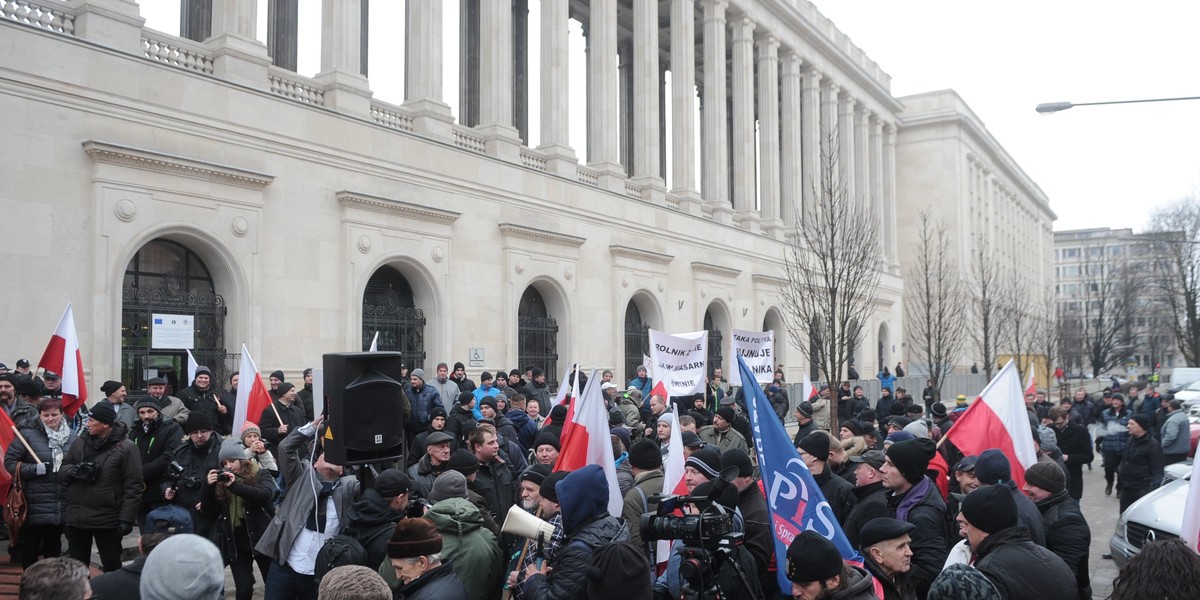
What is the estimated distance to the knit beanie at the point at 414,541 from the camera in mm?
4590

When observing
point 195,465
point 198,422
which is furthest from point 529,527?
point 195,465

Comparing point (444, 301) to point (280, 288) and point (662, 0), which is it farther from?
point (662, 0)

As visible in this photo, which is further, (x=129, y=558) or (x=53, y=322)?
(x=53, y=322)

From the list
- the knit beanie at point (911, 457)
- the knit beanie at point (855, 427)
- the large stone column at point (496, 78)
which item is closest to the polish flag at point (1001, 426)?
the knit beanie at point (855, 427)

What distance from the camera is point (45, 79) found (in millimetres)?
14797

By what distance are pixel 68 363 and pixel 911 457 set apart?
9871 mm

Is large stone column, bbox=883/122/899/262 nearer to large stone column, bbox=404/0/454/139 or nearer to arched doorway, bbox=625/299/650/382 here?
arched doorway, bbox=625/299/650/382

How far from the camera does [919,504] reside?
18.9ft

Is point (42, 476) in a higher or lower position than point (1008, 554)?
lower

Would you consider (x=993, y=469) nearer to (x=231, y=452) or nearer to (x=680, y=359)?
(x=231, y=452)

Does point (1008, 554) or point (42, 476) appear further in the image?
point (42, 476)

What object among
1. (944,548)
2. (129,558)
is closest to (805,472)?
(944,548)

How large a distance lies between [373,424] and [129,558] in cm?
600

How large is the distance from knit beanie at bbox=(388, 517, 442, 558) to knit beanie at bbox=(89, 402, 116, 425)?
4.84m
